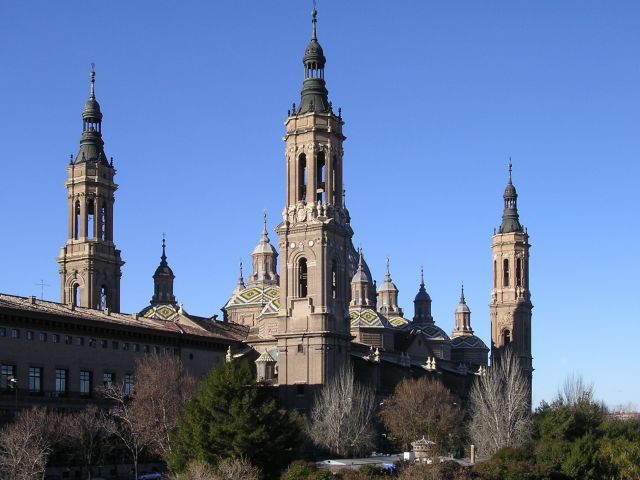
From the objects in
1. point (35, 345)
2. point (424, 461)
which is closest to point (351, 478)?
point (424, 461)

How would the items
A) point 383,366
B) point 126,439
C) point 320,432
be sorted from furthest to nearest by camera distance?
1. point 383,366
2. point 320,432
3. point 126,439

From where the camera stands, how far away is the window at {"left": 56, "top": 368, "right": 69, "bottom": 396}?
8069cm

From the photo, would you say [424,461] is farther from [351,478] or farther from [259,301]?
[259,301]

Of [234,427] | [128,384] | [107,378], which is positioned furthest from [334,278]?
[234,427]

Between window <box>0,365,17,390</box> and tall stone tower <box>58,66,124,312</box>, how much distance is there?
3393 cm

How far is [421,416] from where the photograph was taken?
98.9m

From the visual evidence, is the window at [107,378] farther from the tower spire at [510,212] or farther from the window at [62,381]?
the tower spire at [510,212]

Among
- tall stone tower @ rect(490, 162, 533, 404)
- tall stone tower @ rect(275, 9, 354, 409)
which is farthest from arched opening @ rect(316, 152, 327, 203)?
tall stone tower @ rect(490, 162, 533, 404)

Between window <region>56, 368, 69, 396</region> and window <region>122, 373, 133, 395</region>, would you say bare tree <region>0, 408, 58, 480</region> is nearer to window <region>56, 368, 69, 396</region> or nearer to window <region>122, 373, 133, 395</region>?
window <region>56, 368, 69, 396</region>

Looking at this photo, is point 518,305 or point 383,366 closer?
point 383,366

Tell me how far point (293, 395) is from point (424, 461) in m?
30.8

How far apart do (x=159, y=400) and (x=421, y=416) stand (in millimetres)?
29854

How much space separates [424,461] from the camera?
67500 mm

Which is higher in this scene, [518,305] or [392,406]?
[518,305]
